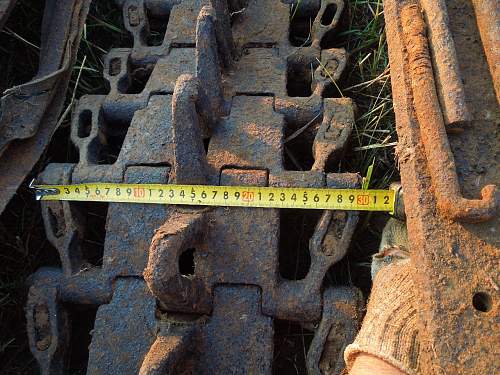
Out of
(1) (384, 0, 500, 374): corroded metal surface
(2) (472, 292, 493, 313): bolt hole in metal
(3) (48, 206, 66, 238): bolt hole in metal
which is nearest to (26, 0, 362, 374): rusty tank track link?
(3) (48, 206, 66, 238): bolt hole in metal

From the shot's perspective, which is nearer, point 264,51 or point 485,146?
point 485,146

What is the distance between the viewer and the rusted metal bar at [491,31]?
71.4 inches

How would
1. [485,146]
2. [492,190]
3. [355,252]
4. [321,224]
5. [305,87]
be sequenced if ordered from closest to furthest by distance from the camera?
[492,190]
[485,146]
[321,224]
[355,252]
[305,87]

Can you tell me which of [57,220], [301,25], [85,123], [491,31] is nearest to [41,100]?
[85,123]

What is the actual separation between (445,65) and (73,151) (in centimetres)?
185

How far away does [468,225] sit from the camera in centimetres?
159

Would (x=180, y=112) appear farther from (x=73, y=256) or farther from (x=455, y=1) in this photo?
(x=455, y=1)

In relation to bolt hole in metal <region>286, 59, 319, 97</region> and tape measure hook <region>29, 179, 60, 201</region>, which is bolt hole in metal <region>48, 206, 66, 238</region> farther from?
bolt hole in metal <region>286, 59, 319, 97</region>

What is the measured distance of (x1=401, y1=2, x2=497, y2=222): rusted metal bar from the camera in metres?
1.57

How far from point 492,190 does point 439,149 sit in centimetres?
20

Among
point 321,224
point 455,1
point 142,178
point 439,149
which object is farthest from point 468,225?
point 142,178

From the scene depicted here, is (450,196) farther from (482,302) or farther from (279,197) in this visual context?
(279,197)

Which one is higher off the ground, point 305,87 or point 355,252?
point 305,87

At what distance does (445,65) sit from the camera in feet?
5.90
